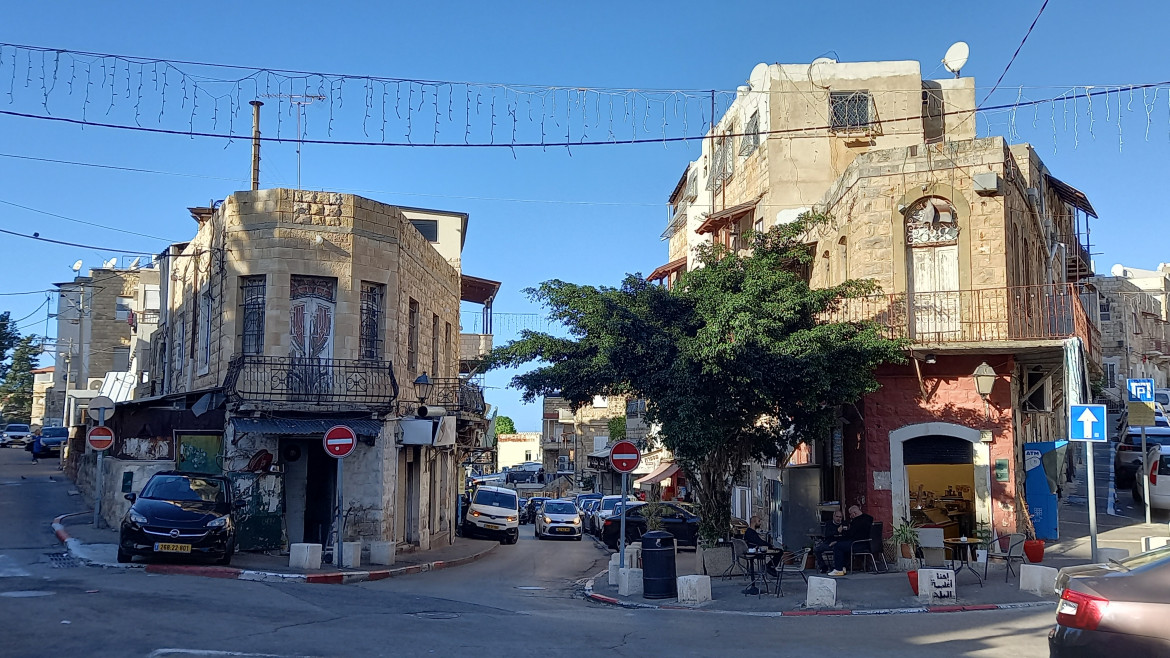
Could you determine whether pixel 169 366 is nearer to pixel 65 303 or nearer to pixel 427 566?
pixel 427 566

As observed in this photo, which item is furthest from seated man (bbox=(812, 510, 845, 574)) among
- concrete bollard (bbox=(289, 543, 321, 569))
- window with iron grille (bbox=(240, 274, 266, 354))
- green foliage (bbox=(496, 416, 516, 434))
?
green foliage (bbox=(496, 416, 516, 434))

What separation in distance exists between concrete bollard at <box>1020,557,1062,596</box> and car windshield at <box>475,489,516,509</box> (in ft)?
65.4

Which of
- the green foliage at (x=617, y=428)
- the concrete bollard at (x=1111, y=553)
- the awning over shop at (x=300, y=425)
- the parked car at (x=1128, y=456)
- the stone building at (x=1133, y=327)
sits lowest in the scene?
the concrete bollard at (x=1111, y=553)

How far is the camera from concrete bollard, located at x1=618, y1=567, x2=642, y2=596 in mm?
16219

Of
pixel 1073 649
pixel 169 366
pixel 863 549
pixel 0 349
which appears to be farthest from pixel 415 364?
pixel 0 349

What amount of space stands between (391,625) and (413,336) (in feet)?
43.7

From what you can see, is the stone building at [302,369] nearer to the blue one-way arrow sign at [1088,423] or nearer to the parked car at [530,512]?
the blue one-way arrow sign at [1088,423]

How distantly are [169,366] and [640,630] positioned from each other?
793 inches

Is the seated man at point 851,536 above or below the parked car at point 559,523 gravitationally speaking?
above

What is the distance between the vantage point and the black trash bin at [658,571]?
15.6 m

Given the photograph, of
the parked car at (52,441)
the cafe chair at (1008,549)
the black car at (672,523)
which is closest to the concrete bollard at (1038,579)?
the cafe chair at (1008,549)

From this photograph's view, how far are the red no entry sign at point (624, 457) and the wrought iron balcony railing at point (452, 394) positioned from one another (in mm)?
9173

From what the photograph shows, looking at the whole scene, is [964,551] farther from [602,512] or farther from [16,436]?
[16,436]

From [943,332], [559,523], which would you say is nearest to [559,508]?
[559,523]
